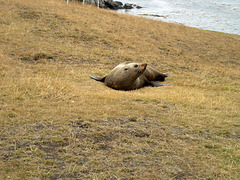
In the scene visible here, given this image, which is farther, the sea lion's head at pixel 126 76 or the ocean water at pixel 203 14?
the ocean water at pixel 203 14

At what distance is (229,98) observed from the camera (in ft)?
30.2

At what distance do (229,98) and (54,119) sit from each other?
6413mm

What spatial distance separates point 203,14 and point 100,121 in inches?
1930

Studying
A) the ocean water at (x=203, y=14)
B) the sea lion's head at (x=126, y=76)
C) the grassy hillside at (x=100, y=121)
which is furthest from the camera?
the ocean water at (x=203, y=14)

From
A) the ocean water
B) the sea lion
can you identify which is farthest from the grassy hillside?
the ocean water

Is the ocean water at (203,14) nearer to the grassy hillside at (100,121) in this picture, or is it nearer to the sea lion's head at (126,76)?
the grassy hillside at (100,121)

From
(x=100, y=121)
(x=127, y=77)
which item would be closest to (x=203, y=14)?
(x=127, y=77)

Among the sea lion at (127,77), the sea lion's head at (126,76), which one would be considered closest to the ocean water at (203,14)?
the sea lion at (127,77)

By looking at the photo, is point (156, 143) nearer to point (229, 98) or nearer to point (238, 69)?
point (229, 98)

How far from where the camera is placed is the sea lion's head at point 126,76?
30.3ft

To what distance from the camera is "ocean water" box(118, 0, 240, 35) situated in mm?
39375

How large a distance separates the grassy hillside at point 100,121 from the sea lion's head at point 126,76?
57 centimetres

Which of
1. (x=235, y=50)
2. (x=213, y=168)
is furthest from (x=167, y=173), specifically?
(x=235, y=50)

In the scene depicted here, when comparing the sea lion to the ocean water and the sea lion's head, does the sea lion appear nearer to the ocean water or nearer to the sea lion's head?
the sea lion's head
